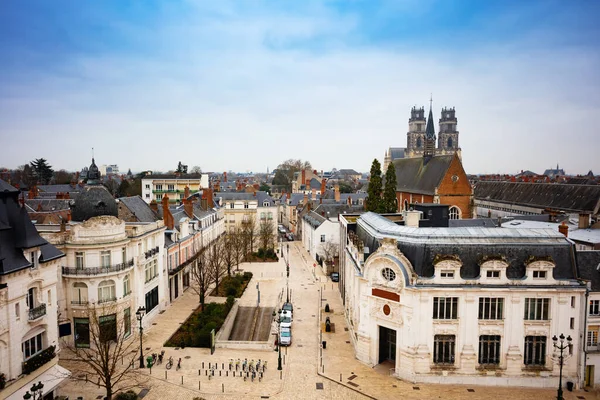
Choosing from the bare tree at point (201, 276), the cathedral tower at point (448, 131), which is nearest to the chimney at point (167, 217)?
the bare tree at point (201, 276)

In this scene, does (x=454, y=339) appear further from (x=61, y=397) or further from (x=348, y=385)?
(x=61, y=397)

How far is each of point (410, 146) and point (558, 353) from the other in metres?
158

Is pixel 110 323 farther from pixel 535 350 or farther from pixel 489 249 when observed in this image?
pixel 535 350

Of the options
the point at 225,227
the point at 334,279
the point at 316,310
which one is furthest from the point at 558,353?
the point at 225,227

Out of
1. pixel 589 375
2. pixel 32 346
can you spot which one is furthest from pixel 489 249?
pixel 32 346

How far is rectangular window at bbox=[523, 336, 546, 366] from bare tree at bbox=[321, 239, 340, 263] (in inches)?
1354

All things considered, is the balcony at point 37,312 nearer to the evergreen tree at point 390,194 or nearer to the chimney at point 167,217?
the chimney at point 167,217

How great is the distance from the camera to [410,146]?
181250 mm

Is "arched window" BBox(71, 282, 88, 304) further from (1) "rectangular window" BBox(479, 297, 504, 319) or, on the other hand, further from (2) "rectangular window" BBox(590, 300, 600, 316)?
(2) "rectangular window" BBox(590, 300, 600, 316)

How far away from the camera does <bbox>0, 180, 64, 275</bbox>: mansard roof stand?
23.8 m

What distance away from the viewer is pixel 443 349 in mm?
29812

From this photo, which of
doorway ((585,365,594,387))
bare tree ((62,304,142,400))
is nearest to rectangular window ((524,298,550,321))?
doorway ((585,365,594,387))

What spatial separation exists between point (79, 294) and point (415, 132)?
535 feet

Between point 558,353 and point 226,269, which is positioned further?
point 226,269
